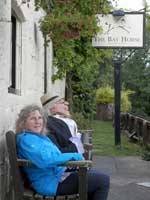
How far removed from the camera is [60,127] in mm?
5871

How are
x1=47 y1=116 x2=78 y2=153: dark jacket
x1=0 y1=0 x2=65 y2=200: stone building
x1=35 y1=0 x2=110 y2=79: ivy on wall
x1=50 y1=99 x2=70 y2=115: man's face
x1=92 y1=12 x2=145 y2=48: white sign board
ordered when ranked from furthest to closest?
x1=92 y1=12 x2=145 y2=48: white sign board < x1=35 y1=0 x2=110 y2=79: ivy on wall < x1=50 y1=99 x2=70 y2=115: man's face < x1=47 y1=116 x2=78 y2=153: dark jacket < x1=0 y1=0 x2=65 y2=200: stone building

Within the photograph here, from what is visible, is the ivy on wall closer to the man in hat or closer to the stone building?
the stone building

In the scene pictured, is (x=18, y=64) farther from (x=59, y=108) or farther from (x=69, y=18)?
(x=69, y=18)

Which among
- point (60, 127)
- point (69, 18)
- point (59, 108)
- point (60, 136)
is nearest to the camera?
point (60, 136)

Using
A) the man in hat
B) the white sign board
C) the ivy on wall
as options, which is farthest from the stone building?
the white sign board

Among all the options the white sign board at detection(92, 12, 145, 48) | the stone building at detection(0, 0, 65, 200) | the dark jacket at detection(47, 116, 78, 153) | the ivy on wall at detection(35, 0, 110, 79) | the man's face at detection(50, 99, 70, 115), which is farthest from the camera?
the white sign board at detection(92, 12, 145, 48)

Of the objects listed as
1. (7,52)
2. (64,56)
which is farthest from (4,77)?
(64,56)

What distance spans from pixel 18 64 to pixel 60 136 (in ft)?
4.39

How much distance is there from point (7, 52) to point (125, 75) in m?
33.0

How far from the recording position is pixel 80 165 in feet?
15.3

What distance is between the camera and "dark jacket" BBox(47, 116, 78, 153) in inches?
221

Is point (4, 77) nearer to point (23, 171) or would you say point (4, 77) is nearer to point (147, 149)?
point (23, 171)

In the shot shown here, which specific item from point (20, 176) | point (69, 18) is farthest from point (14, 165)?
point (69, 18)

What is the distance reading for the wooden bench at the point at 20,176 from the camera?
462cm
